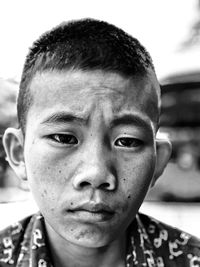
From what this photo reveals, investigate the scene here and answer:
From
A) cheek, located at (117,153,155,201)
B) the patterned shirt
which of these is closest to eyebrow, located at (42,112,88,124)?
cheek, located at (117,153,155,201)

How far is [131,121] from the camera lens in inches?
28.5

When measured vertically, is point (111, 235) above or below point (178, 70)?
below

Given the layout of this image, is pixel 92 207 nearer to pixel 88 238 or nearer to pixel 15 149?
pixel 88 238

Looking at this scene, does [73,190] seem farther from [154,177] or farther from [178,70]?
[178,70]

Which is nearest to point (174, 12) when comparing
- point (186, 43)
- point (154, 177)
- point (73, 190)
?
point (186, 43)

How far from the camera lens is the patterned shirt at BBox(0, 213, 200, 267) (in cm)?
81

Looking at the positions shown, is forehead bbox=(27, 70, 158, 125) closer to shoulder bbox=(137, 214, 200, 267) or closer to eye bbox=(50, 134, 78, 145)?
eye bbox=(50, 134, 78, 145)

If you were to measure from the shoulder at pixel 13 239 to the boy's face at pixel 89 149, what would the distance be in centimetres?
13

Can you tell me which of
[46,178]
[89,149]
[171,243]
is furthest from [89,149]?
[171,243]

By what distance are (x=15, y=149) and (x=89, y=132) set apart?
0.62 feet

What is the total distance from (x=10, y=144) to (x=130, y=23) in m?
0.37

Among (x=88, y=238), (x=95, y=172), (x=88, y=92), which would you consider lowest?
(x=88, y=238)

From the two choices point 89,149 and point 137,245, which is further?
point 137,245

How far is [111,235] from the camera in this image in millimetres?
729
